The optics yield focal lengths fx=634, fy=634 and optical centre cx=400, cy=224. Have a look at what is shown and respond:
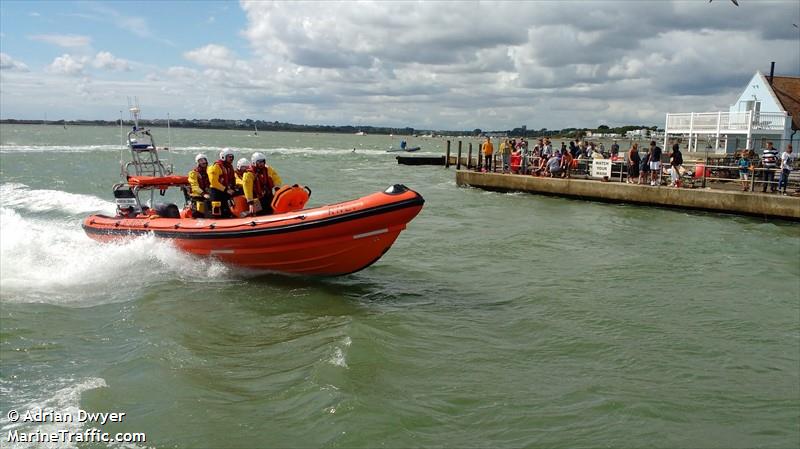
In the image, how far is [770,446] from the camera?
5199 millimetres

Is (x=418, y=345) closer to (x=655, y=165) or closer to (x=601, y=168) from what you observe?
(x=655, y=165)

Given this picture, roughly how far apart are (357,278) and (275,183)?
82.2 inches

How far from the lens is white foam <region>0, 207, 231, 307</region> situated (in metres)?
9.27

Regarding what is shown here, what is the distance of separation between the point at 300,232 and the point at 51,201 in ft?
49.5

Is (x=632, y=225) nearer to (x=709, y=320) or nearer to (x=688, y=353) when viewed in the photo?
(x=709, y=320)

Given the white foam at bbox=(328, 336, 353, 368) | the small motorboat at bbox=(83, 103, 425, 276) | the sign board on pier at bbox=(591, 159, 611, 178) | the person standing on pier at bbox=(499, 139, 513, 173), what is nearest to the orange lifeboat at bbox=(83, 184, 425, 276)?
the small motorboat at bbox=(83, 103, 425, 276)

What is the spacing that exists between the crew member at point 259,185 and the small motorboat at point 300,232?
0.28 meters

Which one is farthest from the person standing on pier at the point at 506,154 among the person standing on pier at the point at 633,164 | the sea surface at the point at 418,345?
the sea surface at the point at 418,345

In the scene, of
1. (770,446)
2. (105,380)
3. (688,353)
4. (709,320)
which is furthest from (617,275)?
(105,380)

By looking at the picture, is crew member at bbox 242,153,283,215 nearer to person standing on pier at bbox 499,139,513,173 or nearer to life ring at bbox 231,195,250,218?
life ring at bbox 231,195,250,218

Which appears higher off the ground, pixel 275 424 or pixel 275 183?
pixel 275 183

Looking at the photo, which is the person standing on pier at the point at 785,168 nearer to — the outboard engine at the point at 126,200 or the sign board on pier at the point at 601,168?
the sign board on pier at the point at 601,168

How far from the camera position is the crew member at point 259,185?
9602mm

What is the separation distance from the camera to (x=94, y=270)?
1048 cm
